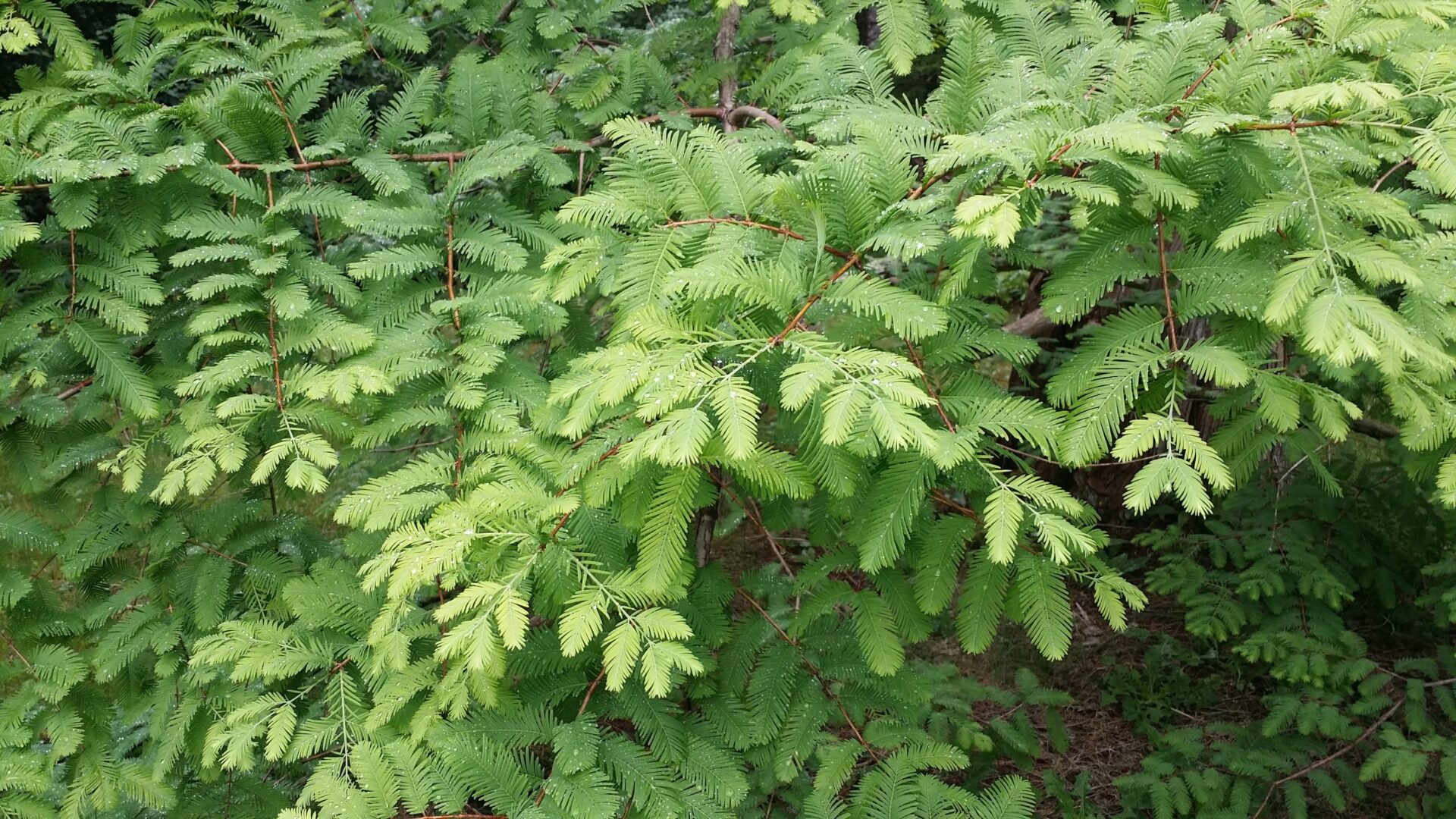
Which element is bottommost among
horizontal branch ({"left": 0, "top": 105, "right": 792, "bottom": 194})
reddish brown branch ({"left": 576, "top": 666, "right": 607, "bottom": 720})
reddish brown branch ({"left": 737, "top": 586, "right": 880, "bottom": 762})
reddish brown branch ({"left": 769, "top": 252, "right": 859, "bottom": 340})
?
reddish brown branch ({"left": 737, "top": 586, "right": 880, "bottom": 762})

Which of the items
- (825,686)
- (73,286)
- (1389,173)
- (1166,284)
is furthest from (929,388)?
(73,286)

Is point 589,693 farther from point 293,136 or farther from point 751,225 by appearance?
point 293,136

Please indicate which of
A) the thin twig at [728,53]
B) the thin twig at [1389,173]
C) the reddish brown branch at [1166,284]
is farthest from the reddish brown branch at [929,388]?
the thin twig at [728,53]

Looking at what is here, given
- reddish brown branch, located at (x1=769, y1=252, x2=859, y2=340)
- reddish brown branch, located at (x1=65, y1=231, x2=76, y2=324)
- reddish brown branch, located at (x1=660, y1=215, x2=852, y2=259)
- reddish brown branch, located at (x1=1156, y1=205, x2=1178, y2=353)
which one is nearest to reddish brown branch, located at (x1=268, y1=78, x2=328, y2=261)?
reddish brown branch, located at (x1=65, y1=231, x2=76, y2=324)

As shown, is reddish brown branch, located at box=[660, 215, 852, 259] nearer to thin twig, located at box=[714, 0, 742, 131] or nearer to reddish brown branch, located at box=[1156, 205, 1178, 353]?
reddish brown branch, located at box=[1156, 205, 1178, 353]

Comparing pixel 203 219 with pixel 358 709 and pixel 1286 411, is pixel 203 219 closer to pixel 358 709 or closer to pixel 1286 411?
pixel 358 709

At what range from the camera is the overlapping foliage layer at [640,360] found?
1.44 m

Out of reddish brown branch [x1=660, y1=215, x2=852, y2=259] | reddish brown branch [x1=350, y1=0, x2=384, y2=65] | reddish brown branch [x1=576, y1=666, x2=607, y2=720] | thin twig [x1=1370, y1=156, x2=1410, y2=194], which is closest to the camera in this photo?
reddish brown branch [x1=660, y1=215, x2=852, y2=259]

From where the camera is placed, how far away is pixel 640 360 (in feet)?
4.55

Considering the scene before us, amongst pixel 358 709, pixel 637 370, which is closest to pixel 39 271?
pixel 358 709

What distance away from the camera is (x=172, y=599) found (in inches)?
97.3

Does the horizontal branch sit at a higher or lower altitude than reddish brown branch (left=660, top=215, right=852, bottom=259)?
lower

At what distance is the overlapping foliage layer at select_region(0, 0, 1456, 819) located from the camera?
4.72 ft

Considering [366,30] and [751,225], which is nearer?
[751,225]
